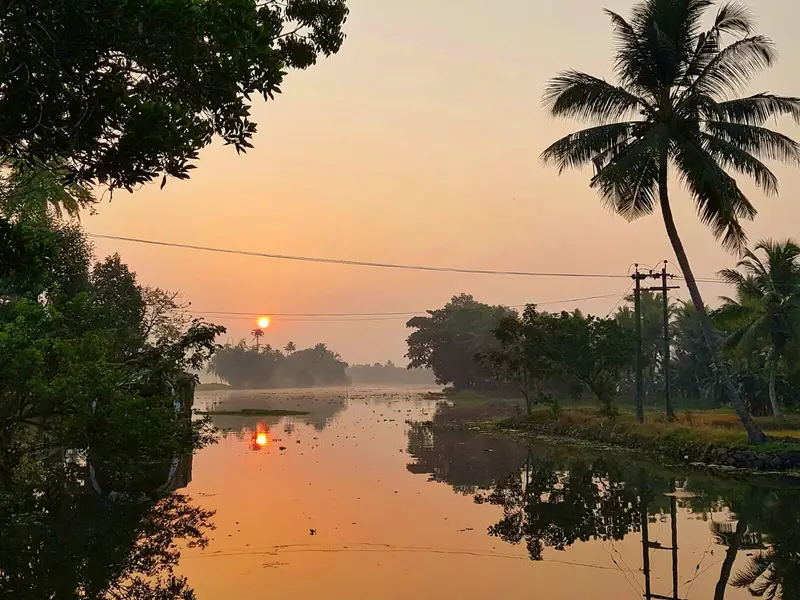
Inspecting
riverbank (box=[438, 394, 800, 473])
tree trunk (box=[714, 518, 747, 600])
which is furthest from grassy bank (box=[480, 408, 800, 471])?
tree trunk (box=[714, 518, 747, 600])

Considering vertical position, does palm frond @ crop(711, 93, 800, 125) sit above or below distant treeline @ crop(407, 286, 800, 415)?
above

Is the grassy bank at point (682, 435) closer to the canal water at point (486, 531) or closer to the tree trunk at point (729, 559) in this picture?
the canal water at point (486, 531)

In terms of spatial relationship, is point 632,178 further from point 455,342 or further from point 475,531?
point 455,342

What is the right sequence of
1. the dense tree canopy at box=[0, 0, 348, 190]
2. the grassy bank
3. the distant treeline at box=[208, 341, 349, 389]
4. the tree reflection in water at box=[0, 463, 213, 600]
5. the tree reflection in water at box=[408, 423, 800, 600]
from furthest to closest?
the distant treeline at box=[208, 341, 349, 389] < the grassy bank < the tree reflection in water at box=[408, 423, 800, 600] < the tree reflection in water at box=[0, 463, 213, 600] < the dense tree canopy at box=[0, 0, 348, 190]

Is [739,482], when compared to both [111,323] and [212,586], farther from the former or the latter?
[111,323]

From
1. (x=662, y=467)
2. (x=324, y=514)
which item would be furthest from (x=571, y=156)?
(x=324, y=514)

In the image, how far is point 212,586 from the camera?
9.16 meters

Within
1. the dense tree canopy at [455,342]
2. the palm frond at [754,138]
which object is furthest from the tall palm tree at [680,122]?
the dense tree canopy at [455,342]

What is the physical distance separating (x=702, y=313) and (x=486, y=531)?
1384 centimetres

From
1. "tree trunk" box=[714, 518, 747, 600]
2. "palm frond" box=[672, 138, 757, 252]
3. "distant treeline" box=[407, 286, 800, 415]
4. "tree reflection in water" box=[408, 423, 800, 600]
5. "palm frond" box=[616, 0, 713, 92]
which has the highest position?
"palm frond" box=[616, 0, 713, 92]

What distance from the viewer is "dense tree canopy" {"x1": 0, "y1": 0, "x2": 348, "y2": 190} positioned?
5.69 meters

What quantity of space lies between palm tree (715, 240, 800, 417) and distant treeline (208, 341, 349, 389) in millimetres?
130839

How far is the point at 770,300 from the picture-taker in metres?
32.0

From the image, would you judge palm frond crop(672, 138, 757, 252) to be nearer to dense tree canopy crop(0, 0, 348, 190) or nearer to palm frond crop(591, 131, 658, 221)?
palm frond crop(591, 131, 658, 221)
